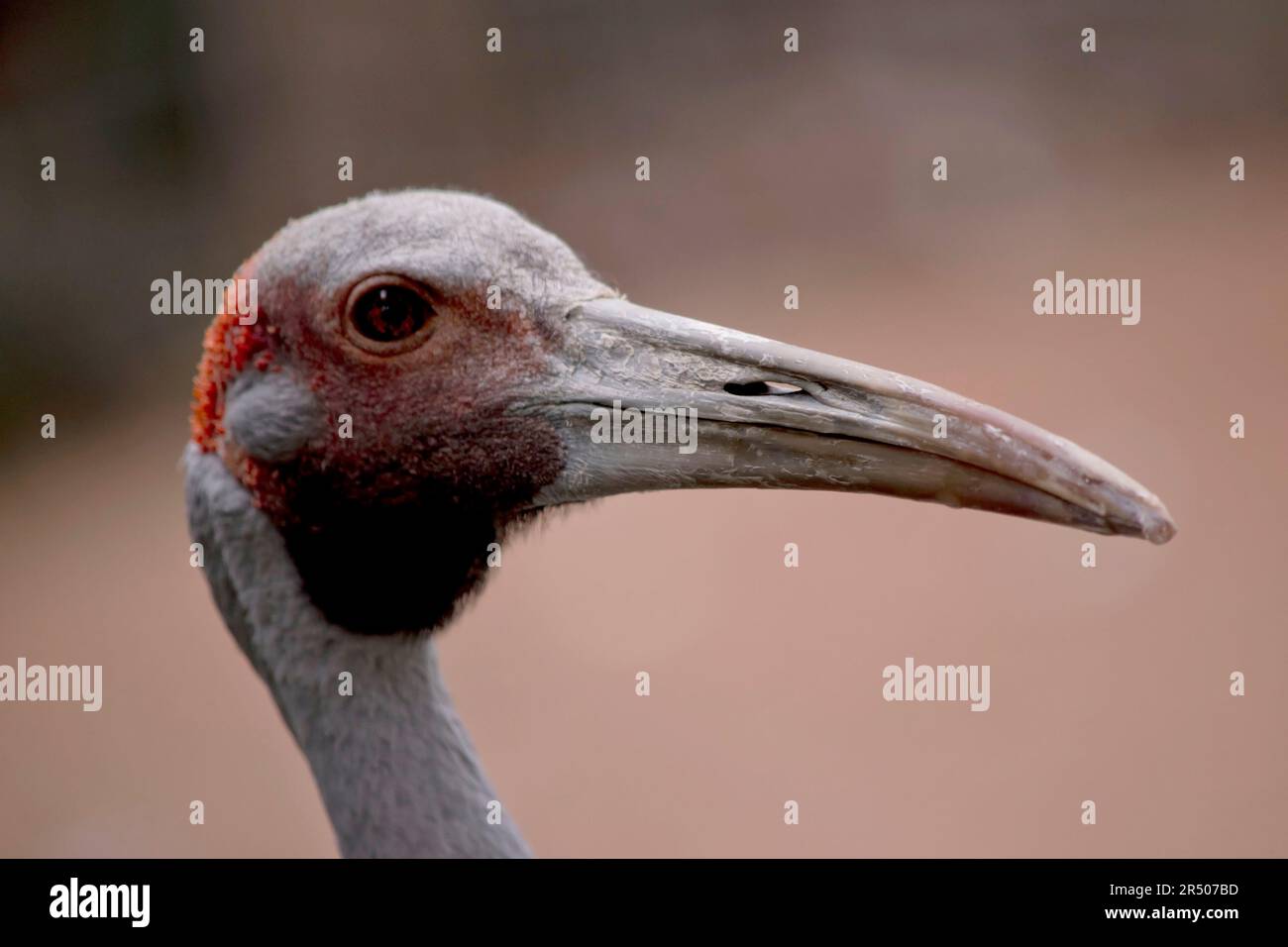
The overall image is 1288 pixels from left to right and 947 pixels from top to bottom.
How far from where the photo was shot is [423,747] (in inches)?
146

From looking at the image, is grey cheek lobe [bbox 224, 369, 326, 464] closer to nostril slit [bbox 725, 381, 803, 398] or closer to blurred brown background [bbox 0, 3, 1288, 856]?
nostril slit [bbox 725, 381, 803, 398]

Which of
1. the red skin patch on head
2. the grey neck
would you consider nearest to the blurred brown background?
the grey neck

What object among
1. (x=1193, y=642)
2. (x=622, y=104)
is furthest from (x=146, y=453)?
(x=1193, y=642)

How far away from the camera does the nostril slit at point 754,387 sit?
3352 millimetres

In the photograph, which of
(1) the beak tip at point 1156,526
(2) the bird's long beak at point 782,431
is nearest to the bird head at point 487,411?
(2) the bird's long beak at point 782,431

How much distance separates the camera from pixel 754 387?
336 cm

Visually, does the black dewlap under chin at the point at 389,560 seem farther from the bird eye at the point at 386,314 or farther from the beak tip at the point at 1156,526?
the beak tip at the point at 1156,526

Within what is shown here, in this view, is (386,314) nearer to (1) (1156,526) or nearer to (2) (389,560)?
(2) (389,560)

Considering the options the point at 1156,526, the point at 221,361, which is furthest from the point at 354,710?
the point at 1156,526

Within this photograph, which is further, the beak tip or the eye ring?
the eye ring

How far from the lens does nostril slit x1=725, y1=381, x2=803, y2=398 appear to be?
11.0 ft

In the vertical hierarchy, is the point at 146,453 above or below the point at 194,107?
below

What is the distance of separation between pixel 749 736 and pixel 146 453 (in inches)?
272

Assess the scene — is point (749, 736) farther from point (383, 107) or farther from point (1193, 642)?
point (383, 107)
